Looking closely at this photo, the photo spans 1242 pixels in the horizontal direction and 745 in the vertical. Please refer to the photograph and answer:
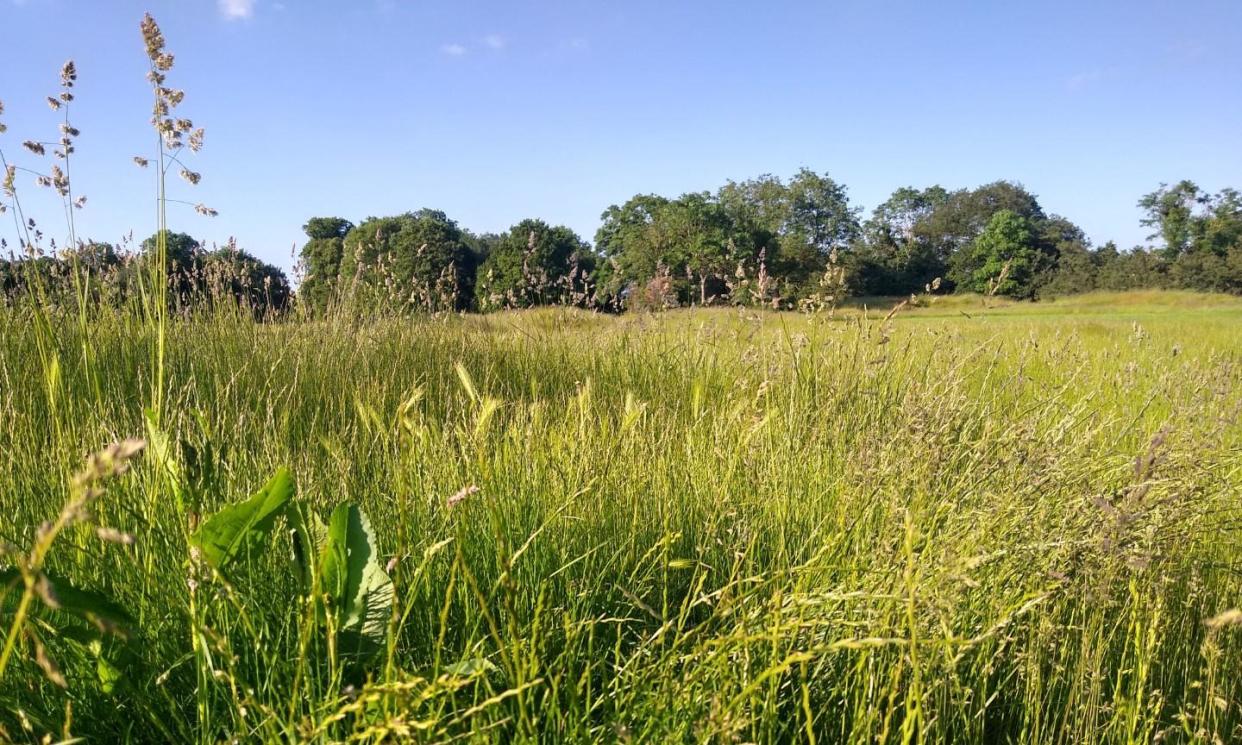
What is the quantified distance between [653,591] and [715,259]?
15.3ft

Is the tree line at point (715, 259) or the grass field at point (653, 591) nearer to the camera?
the grass field at point (653, 591)

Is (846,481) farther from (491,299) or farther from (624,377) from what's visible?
(491,299)

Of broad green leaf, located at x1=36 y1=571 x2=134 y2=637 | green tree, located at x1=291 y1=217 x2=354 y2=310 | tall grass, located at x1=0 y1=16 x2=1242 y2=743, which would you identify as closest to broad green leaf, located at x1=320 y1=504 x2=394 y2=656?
tall grass, located at x1=0 y1=16 x2=1242 y2=743

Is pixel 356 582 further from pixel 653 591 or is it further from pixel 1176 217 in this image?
pixel 1176 217

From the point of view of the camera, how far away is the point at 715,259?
6.11 m

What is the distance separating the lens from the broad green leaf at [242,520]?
1124 millimetres

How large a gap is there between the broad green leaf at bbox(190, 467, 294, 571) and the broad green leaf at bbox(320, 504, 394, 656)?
0.35 feet

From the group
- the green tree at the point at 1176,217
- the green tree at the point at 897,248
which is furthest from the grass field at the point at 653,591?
the green tree at the point at 1176,217

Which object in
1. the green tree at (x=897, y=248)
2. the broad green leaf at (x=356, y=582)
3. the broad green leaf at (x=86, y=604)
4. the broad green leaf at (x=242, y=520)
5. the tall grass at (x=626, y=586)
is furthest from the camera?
the green tree at (x=897, y=248)

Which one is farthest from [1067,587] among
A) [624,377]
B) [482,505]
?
[624,377]

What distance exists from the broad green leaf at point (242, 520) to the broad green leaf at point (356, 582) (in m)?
0.11

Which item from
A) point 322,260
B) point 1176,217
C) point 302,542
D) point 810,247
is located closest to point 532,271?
point 302,542

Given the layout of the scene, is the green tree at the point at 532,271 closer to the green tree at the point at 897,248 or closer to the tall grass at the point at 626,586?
the tall grass at the point at 626,586

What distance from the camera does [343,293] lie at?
5.17m
